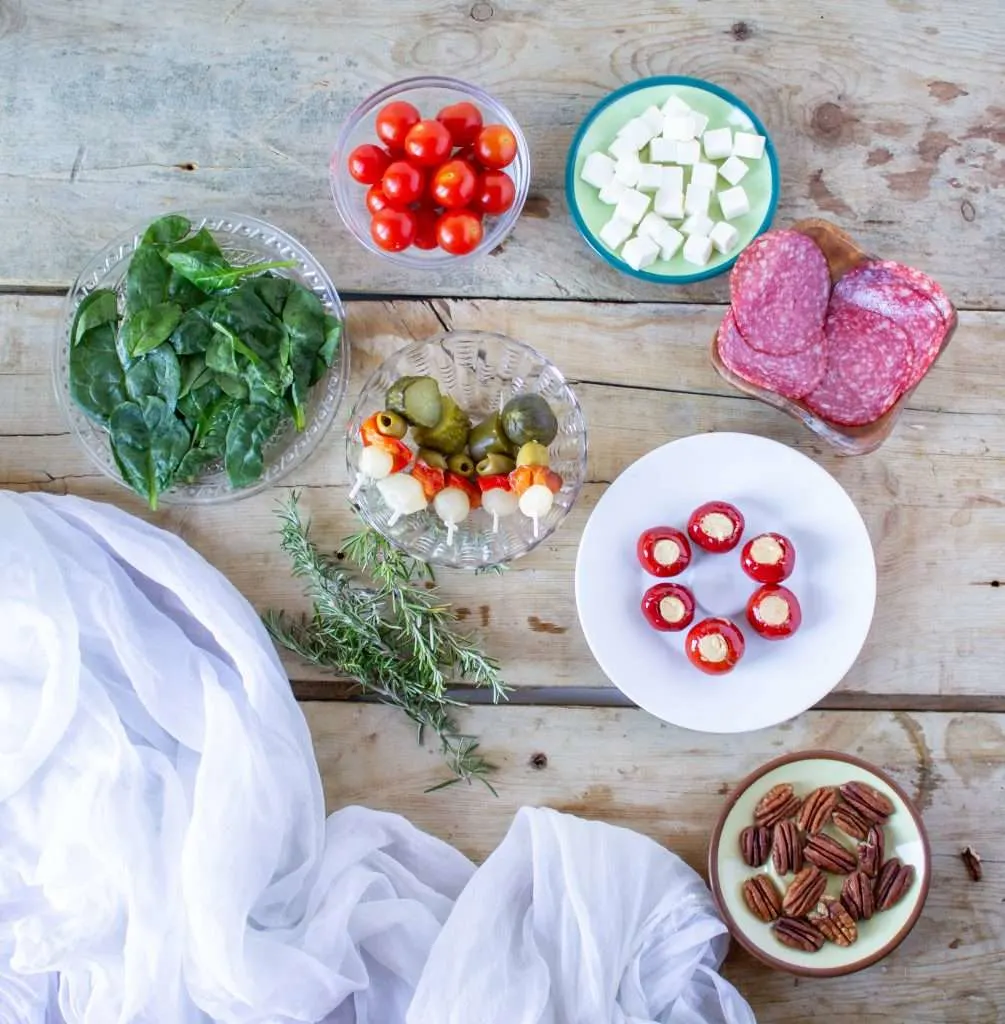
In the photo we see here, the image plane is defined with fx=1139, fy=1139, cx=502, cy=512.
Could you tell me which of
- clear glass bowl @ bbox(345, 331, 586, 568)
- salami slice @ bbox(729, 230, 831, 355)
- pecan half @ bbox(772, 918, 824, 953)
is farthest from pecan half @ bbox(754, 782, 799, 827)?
salami slice @ bbox(729, 230, 831, 355)

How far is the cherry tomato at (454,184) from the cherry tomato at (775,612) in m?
0.53

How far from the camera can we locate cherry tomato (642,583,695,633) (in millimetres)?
1225

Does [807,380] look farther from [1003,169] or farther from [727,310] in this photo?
[1003,169]

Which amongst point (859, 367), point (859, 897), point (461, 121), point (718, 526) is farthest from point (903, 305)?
point (859, 897)

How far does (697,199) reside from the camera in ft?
4.19

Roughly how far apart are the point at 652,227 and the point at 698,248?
2.2 inches

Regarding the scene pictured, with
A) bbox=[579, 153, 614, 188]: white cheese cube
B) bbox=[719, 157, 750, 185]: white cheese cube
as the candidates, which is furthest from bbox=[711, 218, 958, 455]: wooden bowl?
bbox=[579, 153, 614, 188]: white cheese cube

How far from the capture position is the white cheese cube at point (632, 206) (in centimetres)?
127

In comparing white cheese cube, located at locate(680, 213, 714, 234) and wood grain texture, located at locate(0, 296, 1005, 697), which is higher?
white cheese cube, located at locate(680, 213, 714, 234)

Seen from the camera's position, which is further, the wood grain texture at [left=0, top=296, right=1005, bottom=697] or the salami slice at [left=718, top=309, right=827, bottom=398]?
the wood grain texture at [left=0, top=296, right=1005, bottom=697]

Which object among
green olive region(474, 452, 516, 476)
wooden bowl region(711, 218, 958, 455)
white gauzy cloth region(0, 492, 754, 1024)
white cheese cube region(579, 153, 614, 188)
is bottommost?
white gauzy cloth region(0, 492, 754, 1024)

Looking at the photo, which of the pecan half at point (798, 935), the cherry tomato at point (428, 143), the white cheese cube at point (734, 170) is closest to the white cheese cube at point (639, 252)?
the white cheese cube at point (734, 170)

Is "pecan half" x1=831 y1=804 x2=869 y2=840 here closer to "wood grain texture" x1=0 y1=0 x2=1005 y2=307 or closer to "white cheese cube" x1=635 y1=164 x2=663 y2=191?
"wood grain texture" x1=0 y1=0 x2=1005 y2=307

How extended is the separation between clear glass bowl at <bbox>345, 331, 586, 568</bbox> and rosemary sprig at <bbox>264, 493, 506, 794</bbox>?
0.13 feet
